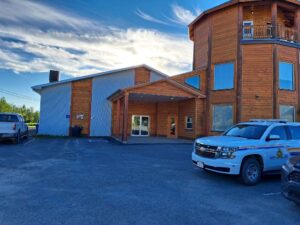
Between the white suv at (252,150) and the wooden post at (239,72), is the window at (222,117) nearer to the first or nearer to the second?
the wooden post at (239,72)

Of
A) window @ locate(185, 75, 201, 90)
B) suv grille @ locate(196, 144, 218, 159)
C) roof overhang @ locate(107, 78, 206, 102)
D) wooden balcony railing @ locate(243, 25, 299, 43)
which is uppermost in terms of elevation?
wooden balcony railing @ locate(243, 25, 299, 43)

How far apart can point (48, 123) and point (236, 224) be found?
2066 centimetres

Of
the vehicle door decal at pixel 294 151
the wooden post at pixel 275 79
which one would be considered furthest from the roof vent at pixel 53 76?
the vehicle door decal at pixel 294 151

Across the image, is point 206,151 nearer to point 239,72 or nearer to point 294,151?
point 294,151

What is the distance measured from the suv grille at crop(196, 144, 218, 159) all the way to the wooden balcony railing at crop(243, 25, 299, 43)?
45.3ft

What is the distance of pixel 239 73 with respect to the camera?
58.3 ft

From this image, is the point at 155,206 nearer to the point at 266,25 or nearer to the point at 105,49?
→ the point at 105,49

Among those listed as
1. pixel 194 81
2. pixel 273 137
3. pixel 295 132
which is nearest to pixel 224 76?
pixel 194 81

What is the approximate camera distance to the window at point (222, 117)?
59.6ft

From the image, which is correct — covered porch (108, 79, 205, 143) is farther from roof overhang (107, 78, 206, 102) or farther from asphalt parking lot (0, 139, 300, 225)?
asphalt parking lot (0, 139, 300, 225)

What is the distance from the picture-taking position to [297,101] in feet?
59.8

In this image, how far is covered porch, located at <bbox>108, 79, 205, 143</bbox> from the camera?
17891mm

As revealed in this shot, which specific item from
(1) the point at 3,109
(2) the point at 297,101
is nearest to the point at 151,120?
(2) the point at 297,101

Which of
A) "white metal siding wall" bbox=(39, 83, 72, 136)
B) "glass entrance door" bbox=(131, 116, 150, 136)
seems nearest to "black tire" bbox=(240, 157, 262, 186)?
"white metal siding wall" bbox=(39, 83, 72, 136)
